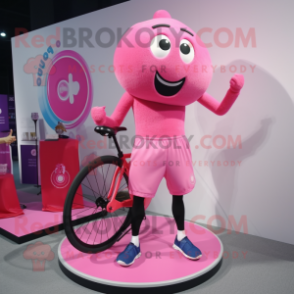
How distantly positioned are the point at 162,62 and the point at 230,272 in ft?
4.71

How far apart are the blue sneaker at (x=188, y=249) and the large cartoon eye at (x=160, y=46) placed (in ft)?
4.14

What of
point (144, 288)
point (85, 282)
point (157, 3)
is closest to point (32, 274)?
point (85, 282)

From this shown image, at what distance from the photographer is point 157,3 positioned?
2.75 meters

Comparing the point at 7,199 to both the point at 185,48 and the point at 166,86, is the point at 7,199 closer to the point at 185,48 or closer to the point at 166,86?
the point at 166,86

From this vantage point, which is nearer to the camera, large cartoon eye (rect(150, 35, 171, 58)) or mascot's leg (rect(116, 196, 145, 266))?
large cartoon eye (rect(150, 35, 171, 58))

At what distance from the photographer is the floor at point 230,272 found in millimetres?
1692

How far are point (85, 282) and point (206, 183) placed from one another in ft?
4.69

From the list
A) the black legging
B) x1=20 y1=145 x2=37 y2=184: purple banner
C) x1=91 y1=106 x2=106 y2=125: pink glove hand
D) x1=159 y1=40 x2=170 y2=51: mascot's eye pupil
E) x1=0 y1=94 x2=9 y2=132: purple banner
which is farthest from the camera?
x1=20 y1=145 x2=37 y2=184: purple banner

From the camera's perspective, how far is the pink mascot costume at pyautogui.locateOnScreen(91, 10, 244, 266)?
64.2 inches

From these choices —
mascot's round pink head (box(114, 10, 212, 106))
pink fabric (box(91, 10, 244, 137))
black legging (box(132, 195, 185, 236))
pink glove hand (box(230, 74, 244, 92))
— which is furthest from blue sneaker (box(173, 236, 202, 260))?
pink glove hand (box(230, 74, 244, 92))

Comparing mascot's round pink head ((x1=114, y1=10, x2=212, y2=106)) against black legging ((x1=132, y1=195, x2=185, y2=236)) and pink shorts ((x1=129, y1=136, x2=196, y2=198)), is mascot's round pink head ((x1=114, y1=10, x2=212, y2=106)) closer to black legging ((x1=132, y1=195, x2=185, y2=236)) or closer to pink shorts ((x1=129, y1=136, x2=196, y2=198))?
pink shorts ((x1=129, y1=136, x2=196, y2=198))

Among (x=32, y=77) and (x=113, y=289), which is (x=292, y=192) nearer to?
(x=113, y=289)

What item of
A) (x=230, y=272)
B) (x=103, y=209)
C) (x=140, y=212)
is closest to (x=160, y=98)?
(x=140, y=212)

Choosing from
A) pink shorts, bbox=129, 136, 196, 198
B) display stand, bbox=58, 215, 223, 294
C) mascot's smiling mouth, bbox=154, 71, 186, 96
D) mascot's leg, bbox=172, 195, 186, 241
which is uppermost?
mascot's smiling mouth, bbox=154, 71, 186, 96
